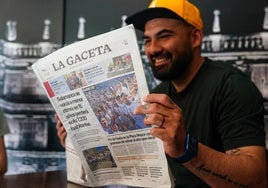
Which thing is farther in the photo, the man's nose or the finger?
the man's nose

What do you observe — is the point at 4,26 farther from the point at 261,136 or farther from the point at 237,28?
the point at 261,136

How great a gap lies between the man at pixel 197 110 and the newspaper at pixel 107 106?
0.21 feet

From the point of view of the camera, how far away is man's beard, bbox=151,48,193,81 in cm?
119

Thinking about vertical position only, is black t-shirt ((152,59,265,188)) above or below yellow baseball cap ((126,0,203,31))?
below

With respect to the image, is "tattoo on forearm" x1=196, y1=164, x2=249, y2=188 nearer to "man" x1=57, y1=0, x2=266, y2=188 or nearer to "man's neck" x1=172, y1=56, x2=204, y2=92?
"man" x1=57, y1=0, x2=266, y2=188

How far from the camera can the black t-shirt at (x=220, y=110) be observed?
0.92 metres

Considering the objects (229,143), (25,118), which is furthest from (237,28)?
(25,118)

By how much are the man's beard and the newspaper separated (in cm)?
40

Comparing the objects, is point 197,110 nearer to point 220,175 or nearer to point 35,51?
point 220,175

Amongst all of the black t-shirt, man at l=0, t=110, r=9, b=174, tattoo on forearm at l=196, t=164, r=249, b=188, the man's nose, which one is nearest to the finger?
tattoo on forearm at l=196, t=164, r=249, b=188

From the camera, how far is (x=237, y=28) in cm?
164

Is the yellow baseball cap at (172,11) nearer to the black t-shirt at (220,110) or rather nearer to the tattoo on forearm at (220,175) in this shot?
the black t-shirt at (220,110)

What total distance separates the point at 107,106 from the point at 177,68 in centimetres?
42

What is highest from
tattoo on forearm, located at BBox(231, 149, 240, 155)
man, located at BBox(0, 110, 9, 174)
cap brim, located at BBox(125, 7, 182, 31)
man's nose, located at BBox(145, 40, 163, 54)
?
cap brim, located at BBox(125, 7, 182, 31)
